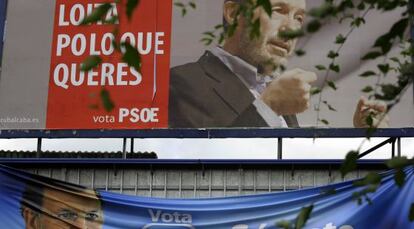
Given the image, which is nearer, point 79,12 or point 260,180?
point 260,180

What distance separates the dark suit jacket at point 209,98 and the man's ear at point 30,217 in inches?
68.6

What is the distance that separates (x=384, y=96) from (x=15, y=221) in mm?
6296

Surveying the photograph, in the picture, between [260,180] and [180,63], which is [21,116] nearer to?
[180,63]

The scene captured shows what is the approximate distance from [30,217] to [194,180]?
1793mm

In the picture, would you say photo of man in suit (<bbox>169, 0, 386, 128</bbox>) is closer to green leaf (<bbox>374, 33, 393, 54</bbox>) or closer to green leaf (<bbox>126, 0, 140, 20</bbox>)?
green leaf (<bbox>374, 33, 393, 54</bbox>)

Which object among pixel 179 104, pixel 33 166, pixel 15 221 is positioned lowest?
pixel 15 221

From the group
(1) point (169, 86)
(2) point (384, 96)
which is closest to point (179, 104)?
(1) point (169, 86)

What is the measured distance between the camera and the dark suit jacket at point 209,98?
367 inches

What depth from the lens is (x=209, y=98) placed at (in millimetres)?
9430

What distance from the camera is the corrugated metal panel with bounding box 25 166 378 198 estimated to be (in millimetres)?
9250

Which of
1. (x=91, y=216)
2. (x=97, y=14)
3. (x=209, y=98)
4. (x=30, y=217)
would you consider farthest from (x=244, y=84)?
(x=97, y=14)

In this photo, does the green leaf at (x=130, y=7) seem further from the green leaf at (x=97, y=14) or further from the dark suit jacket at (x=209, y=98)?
the dark suit jacket at (x=209, y=98)

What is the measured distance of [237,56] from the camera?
9562 millimetres

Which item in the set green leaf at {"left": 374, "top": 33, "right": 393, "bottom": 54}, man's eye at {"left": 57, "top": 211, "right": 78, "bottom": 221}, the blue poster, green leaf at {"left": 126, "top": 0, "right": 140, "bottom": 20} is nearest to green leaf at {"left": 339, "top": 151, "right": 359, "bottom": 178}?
green leaf at {"left": 374, "top": 33, "right": 393, "bottom": 54}
